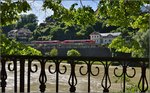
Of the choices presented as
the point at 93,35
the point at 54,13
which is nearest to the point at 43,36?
the point at 93,35

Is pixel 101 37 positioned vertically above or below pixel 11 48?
above

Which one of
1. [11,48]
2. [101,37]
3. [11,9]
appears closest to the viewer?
[11,48]

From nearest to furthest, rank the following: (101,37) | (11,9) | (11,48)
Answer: (11,48) → (11,9) → (101,37)

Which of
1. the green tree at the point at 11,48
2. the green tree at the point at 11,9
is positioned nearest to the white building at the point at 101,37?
the green tree at the point at 11,9

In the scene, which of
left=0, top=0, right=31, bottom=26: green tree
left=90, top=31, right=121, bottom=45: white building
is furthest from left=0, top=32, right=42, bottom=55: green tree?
left=90, top=31, right=121, bottom=45: white building

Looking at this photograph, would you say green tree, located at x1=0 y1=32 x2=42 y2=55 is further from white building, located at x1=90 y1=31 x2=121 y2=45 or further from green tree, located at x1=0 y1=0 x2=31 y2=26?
white building, located at x1=90 y1=31 x2=121 y2=45

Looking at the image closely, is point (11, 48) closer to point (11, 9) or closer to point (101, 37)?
point (11, 9)

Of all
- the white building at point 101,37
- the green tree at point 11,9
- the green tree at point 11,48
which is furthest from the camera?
the white building at point 101,37

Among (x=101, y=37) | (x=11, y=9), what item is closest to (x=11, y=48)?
(x=11, y=9)

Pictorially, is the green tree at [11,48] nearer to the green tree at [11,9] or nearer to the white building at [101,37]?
the green tree at [11,9]

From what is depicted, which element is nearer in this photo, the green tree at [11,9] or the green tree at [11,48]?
the green tree at [11,48]

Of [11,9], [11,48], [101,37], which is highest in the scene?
[101,37]

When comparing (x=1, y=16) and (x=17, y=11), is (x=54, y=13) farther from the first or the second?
(x=1, y=16)

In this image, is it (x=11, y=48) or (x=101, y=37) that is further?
(x=101, y=37)
